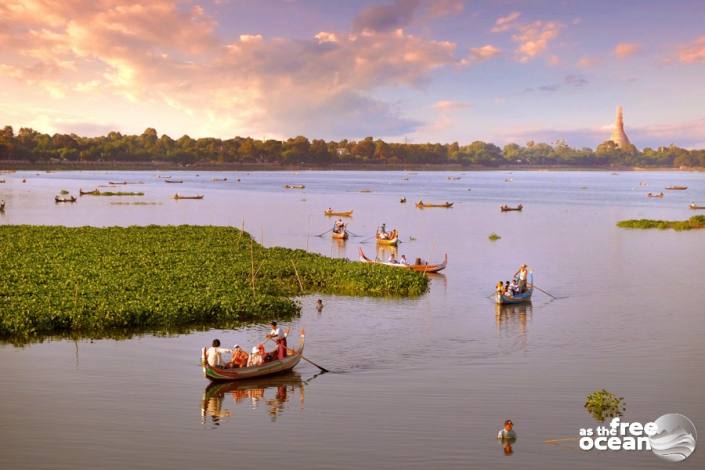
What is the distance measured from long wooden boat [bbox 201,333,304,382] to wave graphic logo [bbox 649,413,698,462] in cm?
1385

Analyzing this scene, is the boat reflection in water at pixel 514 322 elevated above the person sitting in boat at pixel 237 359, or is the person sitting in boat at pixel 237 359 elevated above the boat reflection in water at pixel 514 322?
the person sitting in boat at pixel 237 359

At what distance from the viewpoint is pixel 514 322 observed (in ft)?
136

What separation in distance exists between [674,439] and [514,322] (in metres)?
17.8

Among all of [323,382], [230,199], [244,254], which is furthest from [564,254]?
[230,199]

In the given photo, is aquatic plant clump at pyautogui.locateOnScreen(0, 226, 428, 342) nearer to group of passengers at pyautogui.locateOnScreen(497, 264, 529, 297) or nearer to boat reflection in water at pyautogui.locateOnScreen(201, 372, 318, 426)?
group of passengers at pyautogui.locateOnScreen(497, 264, 529, 297)

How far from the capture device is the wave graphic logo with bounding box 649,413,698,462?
75.5 feet

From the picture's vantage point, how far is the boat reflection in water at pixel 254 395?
2602 centimetres

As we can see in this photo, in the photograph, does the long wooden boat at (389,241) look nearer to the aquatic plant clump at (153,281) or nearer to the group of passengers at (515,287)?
the aquatic plant clump at (153,281)

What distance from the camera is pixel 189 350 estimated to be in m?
33.0

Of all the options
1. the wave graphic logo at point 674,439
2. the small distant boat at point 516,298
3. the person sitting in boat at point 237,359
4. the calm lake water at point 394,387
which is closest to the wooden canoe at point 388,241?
the calm lake water at point 394,387

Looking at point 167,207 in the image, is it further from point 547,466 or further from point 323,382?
point 547,466

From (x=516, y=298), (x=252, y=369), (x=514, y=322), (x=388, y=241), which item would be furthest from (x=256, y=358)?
(x=388, y=241)
